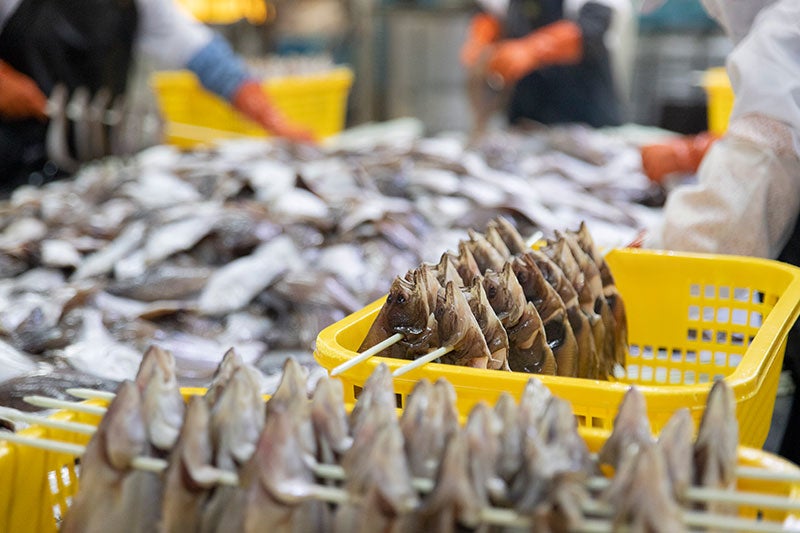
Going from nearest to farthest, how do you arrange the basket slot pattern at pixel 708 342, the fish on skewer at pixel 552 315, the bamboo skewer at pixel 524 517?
the bamboo skewer at pixel 524 517 → the fish on skewer at pixel 552 315 → the basket slot pattern at pixel 708 342

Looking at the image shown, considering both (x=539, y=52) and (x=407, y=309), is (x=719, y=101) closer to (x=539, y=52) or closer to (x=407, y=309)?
(x=539, y=52)

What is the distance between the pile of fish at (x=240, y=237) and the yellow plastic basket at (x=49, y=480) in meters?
0.70

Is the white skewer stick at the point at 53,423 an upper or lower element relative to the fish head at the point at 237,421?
lower

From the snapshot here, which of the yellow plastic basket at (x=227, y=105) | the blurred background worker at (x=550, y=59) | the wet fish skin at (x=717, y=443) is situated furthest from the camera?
the blurred background worker at (x=550, y=59)

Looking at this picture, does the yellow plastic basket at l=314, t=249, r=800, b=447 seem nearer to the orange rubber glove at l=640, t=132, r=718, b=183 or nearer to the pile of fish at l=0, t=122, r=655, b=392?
the pile of fish at l=0, t=122, r=655, b=392

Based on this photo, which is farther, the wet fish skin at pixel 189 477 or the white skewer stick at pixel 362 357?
the white skewer stick at pixel 362 357

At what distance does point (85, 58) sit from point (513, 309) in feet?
13.8

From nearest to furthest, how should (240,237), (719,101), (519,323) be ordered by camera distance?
(519,323)
(240,237)
(719,101)

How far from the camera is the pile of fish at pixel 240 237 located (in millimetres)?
2418

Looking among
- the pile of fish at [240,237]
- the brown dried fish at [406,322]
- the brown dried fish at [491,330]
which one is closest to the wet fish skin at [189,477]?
the brown dried fish at [406,322]

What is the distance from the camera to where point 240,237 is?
2986mm

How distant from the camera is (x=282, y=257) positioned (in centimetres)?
283

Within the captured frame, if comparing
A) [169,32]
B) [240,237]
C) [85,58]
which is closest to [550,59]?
[169,32]

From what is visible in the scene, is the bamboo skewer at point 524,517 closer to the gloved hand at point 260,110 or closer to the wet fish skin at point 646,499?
the wet fish skin at point 646,499
